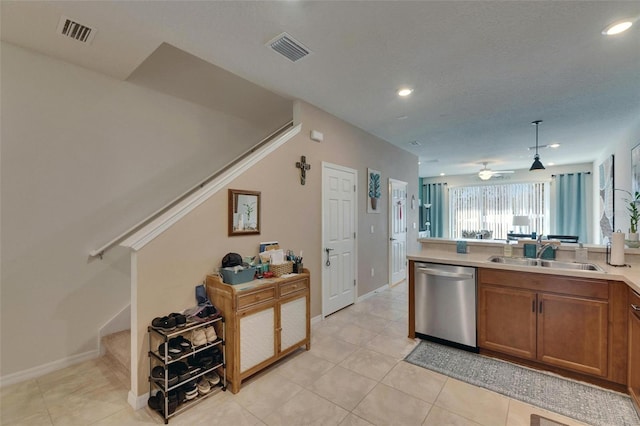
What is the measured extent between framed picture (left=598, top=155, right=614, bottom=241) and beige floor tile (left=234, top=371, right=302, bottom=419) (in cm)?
576

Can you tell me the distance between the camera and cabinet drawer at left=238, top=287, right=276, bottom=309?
2.29 metres

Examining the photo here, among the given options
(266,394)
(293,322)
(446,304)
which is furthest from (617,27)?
(266,394)

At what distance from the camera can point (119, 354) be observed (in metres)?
2.53

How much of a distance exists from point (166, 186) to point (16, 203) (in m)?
1.23

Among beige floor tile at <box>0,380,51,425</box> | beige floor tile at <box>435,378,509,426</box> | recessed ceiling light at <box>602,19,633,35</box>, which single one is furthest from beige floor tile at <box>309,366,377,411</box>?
recessed ceiling light at <box>602,19,633,35</box>

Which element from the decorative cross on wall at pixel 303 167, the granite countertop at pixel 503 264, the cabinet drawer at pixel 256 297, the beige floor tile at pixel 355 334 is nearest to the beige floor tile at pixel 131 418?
the cabinet drawer at pixel 256 297

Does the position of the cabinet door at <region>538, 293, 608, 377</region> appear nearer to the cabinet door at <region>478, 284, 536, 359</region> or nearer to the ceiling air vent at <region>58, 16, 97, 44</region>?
the cabinet door at <region>478, 284, 536, 359</region>

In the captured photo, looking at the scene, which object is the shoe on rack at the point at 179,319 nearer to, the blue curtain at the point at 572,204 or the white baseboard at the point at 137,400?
the white baseboard at the point at 137,400

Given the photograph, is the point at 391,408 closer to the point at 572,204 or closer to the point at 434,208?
the point at 572,204

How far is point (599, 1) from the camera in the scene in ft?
5.84

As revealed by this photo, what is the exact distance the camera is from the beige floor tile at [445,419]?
1.88 metres

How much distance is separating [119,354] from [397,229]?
4733mm

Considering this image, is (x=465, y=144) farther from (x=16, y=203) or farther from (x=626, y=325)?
(x=16, y=203)

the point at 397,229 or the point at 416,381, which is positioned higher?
the point at 397,229
